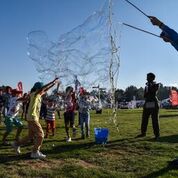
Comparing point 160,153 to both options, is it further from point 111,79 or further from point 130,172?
point 111,79

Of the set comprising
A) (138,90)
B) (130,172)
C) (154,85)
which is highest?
(138,90)

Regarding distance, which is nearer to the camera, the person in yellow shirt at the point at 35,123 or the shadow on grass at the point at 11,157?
the shadow on grass at the point at 11,157

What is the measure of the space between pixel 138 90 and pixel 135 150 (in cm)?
12501

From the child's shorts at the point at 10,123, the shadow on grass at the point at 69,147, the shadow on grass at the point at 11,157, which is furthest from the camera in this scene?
the child's shorts at the point at 10,123

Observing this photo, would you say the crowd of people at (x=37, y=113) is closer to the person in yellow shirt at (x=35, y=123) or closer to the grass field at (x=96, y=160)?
the person in yellow shirt at (x=35, y=123)

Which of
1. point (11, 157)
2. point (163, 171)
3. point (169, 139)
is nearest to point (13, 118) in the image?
point (11, 157)

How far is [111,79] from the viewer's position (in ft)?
52.2

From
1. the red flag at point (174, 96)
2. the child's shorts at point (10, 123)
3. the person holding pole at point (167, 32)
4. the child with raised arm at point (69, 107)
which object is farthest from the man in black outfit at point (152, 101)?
the red flag at point (174, 96)

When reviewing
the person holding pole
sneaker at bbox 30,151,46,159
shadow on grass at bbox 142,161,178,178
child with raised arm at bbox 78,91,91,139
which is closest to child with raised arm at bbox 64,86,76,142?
child with raised arm at bbox 78,91,91,139

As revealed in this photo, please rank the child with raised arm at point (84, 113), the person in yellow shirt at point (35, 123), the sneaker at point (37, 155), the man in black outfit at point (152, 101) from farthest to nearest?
the child with raised arm at point (84, 113) < the man in black outfit at point (152, 101) < the person in yellow shirt at point (35, 123) < the sneaker at point (37, 155)

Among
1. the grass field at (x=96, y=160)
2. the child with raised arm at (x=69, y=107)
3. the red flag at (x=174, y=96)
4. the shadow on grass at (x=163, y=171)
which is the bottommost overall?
the shadow on grass at (x=163, y=171)

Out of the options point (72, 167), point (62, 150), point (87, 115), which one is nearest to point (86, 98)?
point (87, 115)

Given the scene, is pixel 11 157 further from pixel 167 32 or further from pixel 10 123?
pixel 167 32

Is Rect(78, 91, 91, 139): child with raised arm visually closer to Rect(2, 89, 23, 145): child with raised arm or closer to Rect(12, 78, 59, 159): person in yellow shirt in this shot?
Rect(2, 89, 23, 145): child with raised arm
